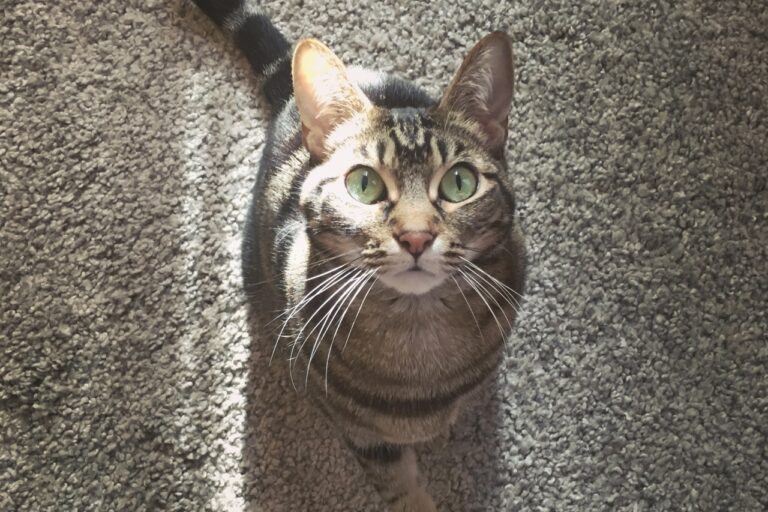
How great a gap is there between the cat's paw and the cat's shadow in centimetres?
5

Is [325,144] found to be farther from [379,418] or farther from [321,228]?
[379,418]

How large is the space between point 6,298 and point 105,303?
7.2 inches

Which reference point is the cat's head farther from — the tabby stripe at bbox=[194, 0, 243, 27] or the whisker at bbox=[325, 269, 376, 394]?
→ the tabby stripe at bbox=[194, 0, 243, 27]

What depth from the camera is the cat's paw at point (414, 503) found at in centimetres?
117

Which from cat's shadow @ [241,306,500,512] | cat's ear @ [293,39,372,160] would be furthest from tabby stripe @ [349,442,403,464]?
cat's ear @ [293,39,372,160]

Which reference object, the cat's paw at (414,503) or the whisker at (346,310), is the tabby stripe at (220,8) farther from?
the cat's paw at (414,503)

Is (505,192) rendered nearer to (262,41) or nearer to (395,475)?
(395,475)

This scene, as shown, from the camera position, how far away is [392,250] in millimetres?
821

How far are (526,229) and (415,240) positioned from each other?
1.97 ft

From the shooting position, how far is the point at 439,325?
3.18 ft

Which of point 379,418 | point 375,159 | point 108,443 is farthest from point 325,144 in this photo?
point 108,443

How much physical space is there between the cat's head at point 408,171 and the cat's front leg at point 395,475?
377mm

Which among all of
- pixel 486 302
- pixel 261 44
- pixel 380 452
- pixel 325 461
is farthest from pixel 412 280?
pixel 261 44

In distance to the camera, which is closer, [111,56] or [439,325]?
[439,325]
